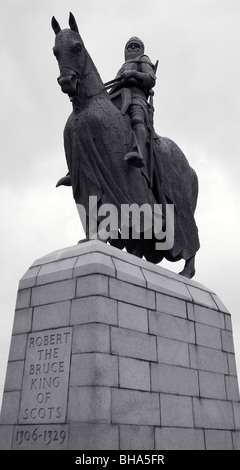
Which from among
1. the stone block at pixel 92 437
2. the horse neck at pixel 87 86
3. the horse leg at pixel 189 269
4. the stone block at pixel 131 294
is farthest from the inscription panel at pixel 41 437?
the horse neck at pixel 87 86

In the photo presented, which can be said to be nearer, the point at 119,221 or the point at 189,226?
the point at 119,221

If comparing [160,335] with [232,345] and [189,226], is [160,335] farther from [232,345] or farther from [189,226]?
[189,226]

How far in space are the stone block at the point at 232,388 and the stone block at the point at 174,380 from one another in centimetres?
109

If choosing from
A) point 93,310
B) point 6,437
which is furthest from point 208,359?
point 6,437

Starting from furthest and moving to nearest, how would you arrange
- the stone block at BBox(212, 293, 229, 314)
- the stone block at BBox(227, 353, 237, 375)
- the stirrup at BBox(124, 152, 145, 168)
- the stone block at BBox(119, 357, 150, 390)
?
the stone block at BBox(212, 293, 229, 314), the stone block at BBox(227, 353, 237, 375), the stirrup at BBox(124, 152, 145, 168), the stone block at BBox(119, 357, 150, 390)

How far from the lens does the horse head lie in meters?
8.20

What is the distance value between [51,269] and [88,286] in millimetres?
1020

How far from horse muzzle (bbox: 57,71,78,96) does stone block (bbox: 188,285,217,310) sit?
4.29 m

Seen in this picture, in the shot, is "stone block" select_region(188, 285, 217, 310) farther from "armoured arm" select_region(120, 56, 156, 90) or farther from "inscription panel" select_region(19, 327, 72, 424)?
"armoured arm" select_region(120, 56, 156, 90)

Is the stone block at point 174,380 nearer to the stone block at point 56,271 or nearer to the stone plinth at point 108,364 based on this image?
the stone plinth at point 108,364

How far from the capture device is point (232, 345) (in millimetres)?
9484

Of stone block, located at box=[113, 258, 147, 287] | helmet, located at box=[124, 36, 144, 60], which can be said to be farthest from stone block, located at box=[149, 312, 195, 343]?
helmet, located at box=[124, 36, 144, 60]

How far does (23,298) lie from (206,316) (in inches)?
139
